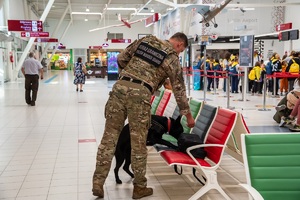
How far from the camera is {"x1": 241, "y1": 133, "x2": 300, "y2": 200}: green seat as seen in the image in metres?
2.23

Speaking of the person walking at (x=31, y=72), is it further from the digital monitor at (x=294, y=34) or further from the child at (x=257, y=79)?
the digital monitor at (x=294, y=34)

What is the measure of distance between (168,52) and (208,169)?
1.11m

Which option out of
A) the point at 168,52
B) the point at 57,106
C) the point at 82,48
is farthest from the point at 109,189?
the point at 82,48

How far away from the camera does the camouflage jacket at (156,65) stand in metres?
3.21

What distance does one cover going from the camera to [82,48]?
39.2 meters

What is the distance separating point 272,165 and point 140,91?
4.46 ft

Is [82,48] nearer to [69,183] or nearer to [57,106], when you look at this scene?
[57,106]

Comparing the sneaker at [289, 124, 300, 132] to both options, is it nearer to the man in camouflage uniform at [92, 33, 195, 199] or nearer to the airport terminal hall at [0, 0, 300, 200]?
the airport terminal hall at [0, 0, 300, 200]

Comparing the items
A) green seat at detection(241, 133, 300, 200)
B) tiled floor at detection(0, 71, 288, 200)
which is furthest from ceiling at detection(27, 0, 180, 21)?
green seat at detection(241, 133, 300, 200)

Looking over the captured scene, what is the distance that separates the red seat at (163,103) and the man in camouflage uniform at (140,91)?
74.3 inches

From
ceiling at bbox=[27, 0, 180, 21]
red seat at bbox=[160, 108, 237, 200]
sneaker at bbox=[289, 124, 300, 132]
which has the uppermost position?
ceiling at bbox=[27, 0, 180, 21]

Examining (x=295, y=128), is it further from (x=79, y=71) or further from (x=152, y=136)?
(x=79, y=71)

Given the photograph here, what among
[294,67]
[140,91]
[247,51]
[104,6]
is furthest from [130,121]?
[104,6]

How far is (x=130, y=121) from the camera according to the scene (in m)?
3.24
